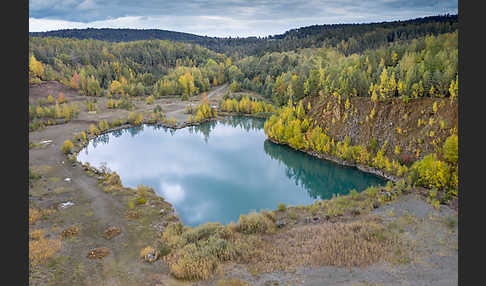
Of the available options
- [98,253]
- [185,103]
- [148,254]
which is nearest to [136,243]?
[98,253]

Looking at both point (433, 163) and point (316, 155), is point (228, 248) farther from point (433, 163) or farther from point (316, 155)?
point (316, 155)

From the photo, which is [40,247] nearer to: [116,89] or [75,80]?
[116,89]

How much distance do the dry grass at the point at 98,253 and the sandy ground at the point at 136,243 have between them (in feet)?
1.21

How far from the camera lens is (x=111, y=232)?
2278 centimetres

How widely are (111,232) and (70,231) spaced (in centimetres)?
323

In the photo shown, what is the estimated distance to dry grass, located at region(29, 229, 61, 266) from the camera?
1867 cm

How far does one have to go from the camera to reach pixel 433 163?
2925 centimetres

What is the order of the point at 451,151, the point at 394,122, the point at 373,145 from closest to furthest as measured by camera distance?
the point at 451,151, the point at 394,122, the point at 373,145

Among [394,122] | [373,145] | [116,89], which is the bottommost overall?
[373,145]

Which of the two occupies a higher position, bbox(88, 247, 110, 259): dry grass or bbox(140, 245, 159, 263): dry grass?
bbox(140, 245, 159, 263): dry grass

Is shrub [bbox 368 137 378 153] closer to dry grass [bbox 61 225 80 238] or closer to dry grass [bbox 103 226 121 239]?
dry grass [bbox 103 226 121 239]

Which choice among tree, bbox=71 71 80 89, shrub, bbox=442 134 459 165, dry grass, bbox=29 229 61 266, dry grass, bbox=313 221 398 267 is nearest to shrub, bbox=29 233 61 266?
dry grass, bbox=29 229 61 266

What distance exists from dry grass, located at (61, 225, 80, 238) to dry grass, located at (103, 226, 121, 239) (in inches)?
91.0

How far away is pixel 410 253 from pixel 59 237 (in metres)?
25.3
